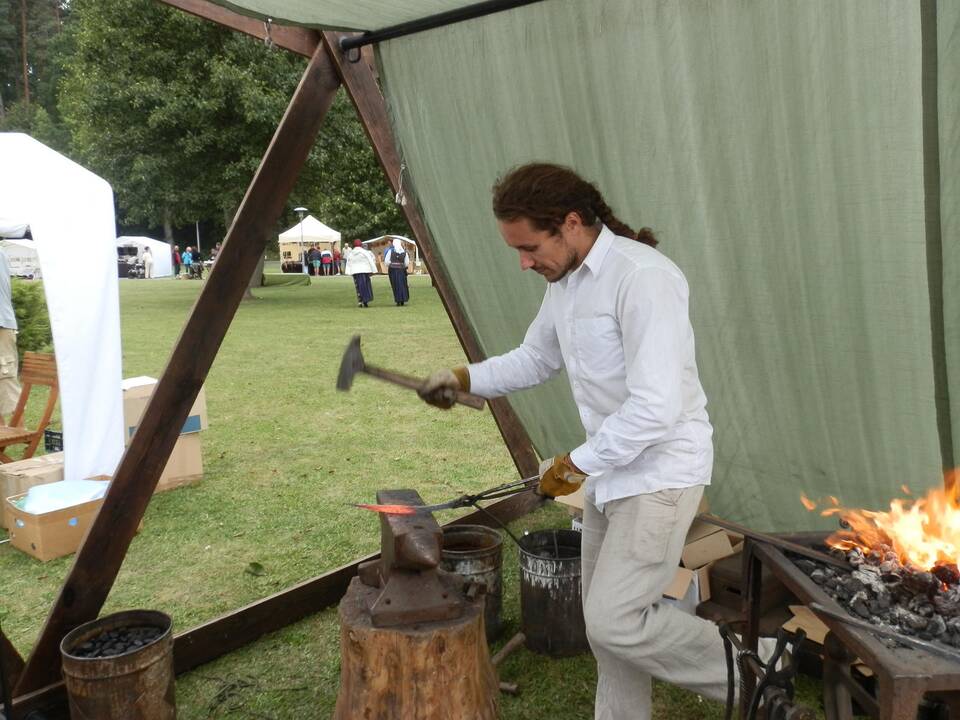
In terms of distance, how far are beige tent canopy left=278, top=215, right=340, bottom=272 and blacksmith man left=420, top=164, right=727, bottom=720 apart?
2934 centimetres

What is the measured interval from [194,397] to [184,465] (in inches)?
114

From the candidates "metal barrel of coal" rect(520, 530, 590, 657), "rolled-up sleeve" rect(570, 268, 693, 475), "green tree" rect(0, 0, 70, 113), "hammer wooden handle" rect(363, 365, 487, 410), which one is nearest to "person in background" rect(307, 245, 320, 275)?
"green tree" rect(0, 0, 70, 113)

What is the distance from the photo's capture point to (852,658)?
2068 mm

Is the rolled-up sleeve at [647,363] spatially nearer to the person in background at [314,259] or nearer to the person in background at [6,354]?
the person in background at [6,354]

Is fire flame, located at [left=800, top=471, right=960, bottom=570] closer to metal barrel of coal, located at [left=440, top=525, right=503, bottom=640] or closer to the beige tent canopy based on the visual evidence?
metal barrel of coal, located at [left=440, top=525, right=503, bottom=640]

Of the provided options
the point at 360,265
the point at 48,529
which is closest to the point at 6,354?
the point at 48,529

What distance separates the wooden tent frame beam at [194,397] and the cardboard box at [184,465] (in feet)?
7.79

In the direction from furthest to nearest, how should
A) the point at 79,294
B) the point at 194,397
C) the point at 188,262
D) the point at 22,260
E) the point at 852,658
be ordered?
Answer: the point at 188,262, the point at 22,260, the point at 79,294, the point at 194,397, the point at 852,658

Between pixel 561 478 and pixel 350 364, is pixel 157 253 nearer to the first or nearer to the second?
pixel 350 364

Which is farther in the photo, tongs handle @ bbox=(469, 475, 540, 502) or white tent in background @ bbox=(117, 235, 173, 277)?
white tent in background @ bbox=(117, 235, 173, 277)

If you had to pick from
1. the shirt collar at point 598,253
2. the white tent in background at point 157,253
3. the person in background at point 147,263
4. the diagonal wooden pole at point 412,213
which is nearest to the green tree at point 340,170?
the diagonal wooden pole at point 412,213

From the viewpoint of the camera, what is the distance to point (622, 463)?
219 centimetres

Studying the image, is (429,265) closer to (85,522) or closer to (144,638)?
(144,638)

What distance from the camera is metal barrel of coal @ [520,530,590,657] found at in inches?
130
